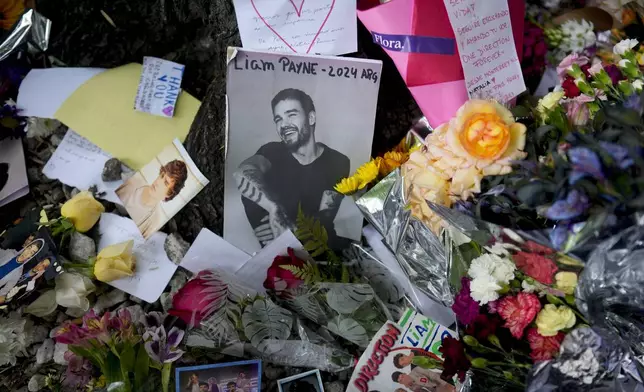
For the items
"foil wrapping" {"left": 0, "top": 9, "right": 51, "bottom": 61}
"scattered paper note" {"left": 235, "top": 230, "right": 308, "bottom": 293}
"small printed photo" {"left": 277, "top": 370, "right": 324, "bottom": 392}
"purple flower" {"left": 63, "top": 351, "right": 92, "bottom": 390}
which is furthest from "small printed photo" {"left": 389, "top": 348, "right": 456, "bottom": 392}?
"foil wrapping" {"left": 0, "top": 9, "right": 51, "bottom": 61}

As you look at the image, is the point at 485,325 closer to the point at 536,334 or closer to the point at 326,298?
the point at 536,334

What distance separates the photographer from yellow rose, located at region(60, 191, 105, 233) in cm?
114

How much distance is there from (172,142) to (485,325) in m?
0.70

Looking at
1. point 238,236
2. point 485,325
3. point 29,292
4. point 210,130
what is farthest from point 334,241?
point 29,292

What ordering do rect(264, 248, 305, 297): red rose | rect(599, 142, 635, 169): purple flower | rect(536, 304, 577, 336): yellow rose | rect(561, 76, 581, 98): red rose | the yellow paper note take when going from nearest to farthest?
rect(599, 142, 635, 169): purple flower → rect(536, 304, 577, 336): yellow rose → rect(561, 76, 581, 98): red rose → rect(264, 248, 305, 297): red rose → the yellow paper note

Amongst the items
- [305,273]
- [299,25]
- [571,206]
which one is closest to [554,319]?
[571,206]

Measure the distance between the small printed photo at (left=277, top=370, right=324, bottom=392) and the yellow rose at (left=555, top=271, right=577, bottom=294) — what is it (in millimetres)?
435

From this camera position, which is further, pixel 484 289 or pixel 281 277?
pixel 281 277

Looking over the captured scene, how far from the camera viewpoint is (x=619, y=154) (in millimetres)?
613

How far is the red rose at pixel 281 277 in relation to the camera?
96 cm

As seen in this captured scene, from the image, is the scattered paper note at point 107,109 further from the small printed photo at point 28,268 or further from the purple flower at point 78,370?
the purple flower at point 78,370

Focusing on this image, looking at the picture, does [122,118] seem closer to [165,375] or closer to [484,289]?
[165,375]

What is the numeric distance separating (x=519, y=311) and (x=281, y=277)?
38 centimetres

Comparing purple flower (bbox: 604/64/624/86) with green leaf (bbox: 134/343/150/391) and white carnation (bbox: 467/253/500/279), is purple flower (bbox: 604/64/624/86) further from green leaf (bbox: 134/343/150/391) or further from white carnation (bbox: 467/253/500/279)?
green leaf (bbox: 134/343/150/391)
